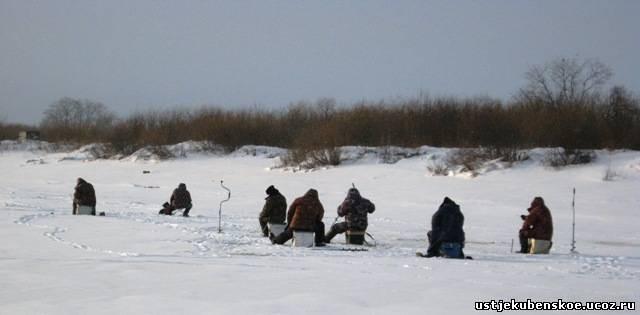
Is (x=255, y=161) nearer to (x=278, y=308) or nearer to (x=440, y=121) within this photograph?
(x=440, y=121)

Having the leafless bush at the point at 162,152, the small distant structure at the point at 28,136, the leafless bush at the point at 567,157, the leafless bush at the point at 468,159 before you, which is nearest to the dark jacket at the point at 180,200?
the leafless bush at the point at 468,159

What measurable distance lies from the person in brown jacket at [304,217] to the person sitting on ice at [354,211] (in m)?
0.54

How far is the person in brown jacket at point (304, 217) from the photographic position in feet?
51.8

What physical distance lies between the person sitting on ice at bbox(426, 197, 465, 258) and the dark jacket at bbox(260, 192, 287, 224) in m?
4.11

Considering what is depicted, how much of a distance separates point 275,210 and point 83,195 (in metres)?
7.72

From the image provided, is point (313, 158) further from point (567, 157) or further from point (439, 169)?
point (567, 157)

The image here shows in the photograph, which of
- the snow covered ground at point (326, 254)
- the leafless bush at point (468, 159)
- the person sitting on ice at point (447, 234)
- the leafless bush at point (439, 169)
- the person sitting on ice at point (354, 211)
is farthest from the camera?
the leafless bush at point (439, 169)

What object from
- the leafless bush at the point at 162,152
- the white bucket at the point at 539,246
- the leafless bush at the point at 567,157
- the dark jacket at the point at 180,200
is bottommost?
the white bucket at the point at 539,246

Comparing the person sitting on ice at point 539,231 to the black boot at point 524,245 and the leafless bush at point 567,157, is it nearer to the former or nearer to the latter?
the black boot at point 524,245

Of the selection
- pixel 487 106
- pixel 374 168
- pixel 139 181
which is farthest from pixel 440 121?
pixel 139 181

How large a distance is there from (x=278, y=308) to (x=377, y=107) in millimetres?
39836

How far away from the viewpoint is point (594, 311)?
337 inches

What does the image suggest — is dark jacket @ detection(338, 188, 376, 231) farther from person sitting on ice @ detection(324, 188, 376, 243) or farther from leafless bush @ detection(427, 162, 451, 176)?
leafless bush @ detection(427, 162, 451, 176)

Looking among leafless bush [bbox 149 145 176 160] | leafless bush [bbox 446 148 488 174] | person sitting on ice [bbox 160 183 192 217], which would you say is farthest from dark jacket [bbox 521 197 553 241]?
leafless bush [bbox 149 145 176 160]
